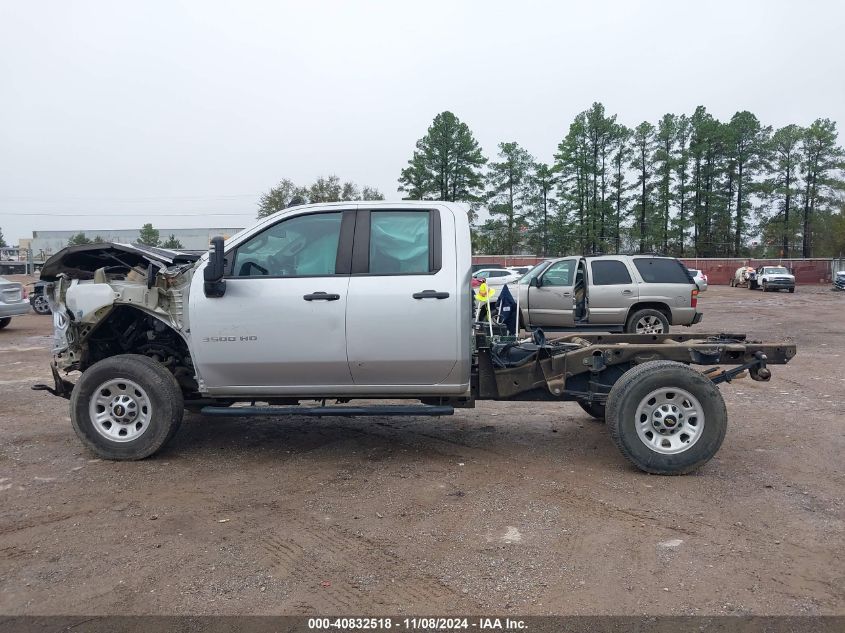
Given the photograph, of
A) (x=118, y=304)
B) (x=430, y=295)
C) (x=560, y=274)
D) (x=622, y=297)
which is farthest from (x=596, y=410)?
(x=560, y=274)

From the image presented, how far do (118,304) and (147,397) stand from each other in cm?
79

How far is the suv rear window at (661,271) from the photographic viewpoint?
41.7ft

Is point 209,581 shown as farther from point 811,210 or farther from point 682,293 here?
point 811,210

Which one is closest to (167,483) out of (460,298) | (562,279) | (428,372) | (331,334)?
(331,334)

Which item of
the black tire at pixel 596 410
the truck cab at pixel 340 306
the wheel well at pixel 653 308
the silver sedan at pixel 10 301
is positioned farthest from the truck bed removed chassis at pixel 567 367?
the silver sedan at pixel 10 301

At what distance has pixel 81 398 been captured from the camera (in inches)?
209

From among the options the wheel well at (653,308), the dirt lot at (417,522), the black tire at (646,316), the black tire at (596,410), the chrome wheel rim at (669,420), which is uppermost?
the wheel well at (653,308)

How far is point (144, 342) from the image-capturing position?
5840 mm

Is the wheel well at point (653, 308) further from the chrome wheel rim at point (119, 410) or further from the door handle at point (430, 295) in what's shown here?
the chrome wheel rim at point (119, 410)

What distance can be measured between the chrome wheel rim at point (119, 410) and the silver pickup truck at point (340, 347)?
0.4 inches

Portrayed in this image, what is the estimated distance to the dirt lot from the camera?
3.36 metres

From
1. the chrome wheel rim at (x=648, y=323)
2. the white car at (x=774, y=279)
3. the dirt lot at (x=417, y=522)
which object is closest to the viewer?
the dirt lot at (x=417, y=522)

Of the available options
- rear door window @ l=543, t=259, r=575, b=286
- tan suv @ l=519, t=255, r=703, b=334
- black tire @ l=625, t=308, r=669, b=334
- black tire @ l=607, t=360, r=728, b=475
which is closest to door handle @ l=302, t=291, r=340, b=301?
black tire @ l=607, t=360, r=728, b=475

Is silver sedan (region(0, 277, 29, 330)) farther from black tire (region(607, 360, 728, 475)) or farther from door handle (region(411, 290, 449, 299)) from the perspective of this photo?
black tire (region(607, 360, 728, 475))
